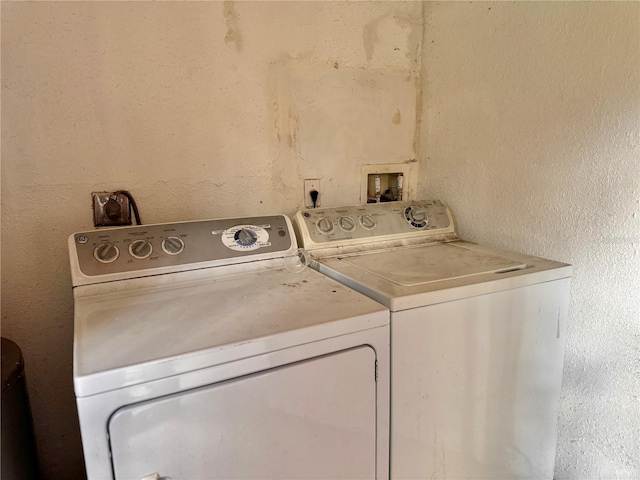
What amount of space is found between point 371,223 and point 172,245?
26.6 inches

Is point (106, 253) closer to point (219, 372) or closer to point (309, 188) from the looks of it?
point (219, 372)

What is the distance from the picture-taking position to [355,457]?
95 cm

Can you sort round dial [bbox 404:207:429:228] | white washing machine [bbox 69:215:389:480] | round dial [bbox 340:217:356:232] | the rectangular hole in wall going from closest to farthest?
white washing machine [bbox 69:215:389:480] → round dial [bbox 340:217:356:232] → round dial [bbox 404:207:429:228] → the rectangular hole in wall

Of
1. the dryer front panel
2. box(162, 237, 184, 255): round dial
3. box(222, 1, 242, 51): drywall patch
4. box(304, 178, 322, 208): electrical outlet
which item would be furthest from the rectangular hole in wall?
the dryer front panel

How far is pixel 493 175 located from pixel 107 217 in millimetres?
1274

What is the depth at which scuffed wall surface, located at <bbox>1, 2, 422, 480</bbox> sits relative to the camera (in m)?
1.21

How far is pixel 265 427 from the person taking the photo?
0.83m

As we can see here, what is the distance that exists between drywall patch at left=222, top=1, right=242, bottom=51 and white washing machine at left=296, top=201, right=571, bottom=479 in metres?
0.64

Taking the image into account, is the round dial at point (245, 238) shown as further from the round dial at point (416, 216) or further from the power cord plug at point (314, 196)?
the round dial at point (416, 216)

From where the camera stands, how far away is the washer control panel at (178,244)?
1129mm

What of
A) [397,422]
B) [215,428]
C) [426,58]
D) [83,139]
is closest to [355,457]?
[397,422]

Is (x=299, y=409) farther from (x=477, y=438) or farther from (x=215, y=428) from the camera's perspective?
(x=477, y=438)

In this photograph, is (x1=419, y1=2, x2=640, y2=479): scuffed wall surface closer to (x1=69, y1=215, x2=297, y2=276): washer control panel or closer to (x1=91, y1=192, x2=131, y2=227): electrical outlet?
(x1=69, y1=215, x2=297, y2=276): washer control panel

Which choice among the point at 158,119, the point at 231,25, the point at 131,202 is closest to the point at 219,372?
the point at 131,202
